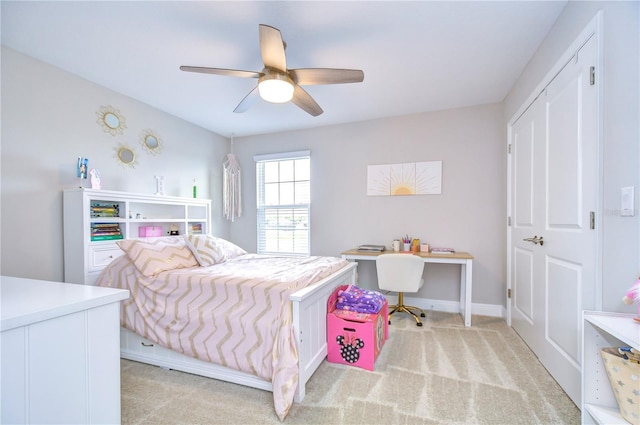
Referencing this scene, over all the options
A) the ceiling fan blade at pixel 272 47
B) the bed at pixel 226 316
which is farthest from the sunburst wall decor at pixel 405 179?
the ceiling fan blade at pixel 272 47

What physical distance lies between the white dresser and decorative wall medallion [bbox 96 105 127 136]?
2.46 metres

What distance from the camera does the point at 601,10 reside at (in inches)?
59.0

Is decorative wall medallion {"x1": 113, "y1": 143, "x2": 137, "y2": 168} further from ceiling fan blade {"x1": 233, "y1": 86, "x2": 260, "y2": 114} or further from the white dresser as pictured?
the white dresser

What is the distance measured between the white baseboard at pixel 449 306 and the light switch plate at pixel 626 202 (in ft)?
7.74

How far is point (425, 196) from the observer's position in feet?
12.2

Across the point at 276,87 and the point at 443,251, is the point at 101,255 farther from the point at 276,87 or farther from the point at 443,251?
the point at 443,251

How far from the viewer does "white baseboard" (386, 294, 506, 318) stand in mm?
3391

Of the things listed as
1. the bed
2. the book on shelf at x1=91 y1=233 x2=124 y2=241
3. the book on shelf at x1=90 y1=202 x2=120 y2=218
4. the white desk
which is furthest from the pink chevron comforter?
the white desk

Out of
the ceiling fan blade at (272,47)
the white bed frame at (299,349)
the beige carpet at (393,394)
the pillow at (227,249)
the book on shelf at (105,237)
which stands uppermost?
the ceiling fan blade at (272,47)

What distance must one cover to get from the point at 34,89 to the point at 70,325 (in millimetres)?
2716

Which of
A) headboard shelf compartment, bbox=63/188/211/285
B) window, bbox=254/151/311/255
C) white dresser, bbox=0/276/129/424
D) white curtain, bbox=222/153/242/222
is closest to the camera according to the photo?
white dresser, bbox=0/276/129/424

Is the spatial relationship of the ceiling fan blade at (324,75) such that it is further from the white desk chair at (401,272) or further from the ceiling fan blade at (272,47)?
the white desk chair at (401,272)

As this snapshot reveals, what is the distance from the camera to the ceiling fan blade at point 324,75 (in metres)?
1.98

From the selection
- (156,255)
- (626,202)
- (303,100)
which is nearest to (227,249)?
(156,255)
